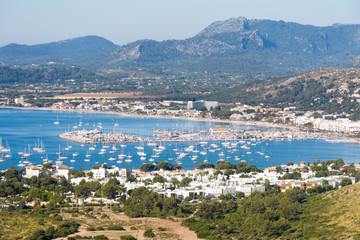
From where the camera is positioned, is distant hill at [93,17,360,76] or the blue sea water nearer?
the blue sea water

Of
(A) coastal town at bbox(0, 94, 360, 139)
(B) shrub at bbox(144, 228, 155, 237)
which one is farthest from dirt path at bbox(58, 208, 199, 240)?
(A) coastal town at bbox(0, 94, 360, 139)

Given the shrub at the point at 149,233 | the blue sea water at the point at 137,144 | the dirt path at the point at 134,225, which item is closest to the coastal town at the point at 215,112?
the blue sea water at the point at 137,144

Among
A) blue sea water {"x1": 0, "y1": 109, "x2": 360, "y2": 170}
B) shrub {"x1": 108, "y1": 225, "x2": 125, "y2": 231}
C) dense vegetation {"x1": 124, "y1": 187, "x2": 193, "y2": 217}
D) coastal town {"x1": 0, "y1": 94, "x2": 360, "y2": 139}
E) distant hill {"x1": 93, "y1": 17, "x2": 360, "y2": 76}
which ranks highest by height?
distant hill {"x1": 93, "y1": 17, "x2": 360, "y2": 76}

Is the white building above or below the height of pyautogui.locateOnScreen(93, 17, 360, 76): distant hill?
below

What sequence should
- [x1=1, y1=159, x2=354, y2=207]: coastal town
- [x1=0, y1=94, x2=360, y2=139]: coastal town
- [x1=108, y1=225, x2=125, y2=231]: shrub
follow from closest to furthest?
[x1=108, y1=225, x2=125, y2=231]: shrub
[x1=1, y1=159, x2=354, y2=207]: coastal town
[x1=0, y1=94, x2=360, y2=139]: coastal town

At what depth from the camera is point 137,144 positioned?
51.2 meters

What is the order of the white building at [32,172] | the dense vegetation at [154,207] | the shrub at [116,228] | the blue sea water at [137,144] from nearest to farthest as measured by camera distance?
the shrub at [116,228] → the dense vegetation at [154,207] → the white building at [32,172] → the blue sea water at [137,144]

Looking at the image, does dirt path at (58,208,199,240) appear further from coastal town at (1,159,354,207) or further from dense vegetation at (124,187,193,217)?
coastal town at (1,159,354,207)

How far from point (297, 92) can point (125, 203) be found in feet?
209

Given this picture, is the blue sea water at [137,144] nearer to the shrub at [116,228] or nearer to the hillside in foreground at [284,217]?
the hillside in foreground at [284,217]

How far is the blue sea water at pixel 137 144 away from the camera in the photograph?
1698 inches

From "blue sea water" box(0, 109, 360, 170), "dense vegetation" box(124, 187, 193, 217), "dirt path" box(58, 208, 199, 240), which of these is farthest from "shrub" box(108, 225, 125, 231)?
"blue sea water" box(0, 109, 360, 170)

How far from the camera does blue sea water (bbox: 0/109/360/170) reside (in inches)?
1698

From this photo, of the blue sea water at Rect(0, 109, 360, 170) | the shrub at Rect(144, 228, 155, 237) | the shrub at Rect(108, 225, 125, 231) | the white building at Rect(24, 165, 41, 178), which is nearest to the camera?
the shrub at Rect(144, 228, 155, 237)
